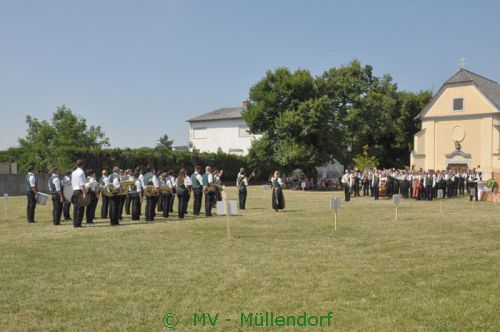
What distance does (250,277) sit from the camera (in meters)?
9.18

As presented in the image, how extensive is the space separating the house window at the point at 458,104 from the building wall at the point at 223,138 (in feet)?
85.9

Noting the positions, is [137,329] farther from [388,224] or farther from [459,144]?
[459,144]

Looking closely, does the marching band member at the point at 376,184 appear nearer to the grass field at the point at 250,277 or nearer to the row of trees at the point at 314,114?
the row of trees at the point at 314,114

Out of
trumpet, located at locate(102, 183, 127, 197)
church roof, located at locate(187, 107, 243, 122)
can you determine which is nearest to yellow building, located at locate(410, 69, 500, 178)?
church roof, located at locate(187, 107, 243, 122)

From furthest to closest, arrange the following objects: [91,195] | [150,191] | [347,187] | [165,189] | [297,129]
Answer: [297,129], [347,187], [165,189], [150,191], [91,195]

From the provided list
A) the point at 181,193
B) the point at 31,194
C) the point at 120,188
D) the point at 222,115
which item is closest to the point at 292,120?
the point at 222,115

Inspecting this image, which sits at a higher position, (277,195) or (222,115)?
(222,115)

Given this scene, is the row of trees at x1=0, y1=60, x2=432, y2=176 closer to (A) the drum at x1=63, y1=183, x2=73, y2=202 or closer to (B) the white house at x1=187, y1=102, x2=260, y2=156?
(B) the white house at x1=187, y1=102, x2=260, y2=156

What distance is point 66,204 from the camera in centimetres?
1986

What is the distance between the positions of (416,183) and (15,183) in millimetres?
28726

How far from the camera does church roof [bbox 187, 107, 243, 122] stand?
7059 centimetres

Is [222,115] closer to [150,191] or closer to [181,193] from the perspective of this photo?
[181,193]

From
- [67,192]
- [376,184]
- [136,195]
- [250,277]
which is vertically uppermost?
[376,184]

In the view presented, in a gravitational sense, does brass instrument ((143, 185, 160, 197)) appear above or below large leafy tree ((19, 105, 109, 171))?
below
